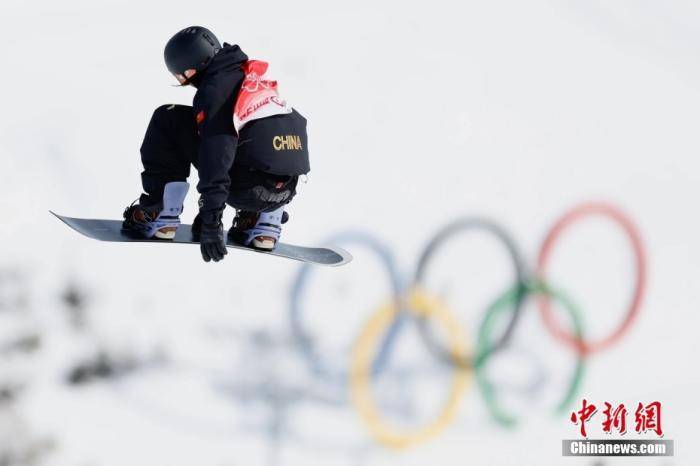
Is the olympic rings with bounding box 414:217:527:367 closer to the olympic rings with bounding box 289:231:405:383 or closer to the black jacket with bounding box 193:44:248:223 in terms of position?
the olympic rings with bounding box 289:231:405:383

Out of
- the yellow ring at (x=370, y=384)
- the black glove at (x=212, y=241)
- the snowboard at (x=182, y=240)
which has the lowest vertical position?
the yellow ring at (x=370, y=384)

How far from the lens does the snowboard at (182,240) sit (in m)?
4.71

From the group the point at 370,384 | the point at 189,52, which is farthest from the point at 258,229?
the point at 370,384

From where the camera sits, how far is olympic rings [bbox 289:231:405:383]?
527 cm

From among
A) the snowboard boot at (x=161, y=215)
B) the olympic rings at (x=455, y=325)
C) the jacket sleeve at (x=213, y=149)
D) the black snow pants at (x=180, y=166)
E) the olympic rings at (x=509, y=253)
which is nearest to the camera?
the jacket sleeve at (x=213, y=149)

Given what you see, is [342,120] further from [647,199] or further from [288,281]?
[647,199]

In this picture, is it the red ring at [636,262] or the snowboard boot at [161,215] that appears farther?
the red ring at [636,262]

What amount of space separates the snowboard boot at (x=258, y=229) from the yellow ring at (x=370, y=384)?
2.70 ft

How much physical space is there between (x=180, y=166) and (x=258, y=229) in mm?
487

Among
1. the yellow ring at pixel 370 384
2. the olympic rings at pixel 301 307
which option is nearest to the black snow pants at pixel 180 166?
the olympic rings at pixel 301 307

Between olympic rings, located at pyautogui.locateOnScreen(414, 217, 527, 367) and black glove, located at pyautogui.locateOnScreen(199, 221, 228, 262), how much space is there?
58.9 inches

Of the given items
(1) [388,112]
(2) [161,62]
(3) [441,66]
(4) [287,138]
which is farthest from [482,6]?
(4) [287,138]

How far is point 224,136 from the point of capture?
425 centimetres

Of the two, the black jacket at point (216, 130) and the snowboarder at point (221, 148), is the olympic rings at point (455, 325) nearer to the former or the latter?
the snowboarder at point (221, 148)
